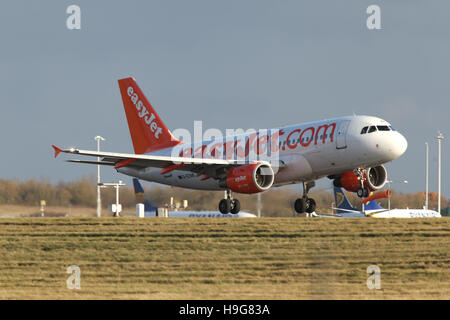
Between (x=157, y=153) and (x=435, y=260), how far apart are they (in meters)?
26.4

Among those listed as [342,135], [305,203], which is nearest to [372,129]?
[342,135]

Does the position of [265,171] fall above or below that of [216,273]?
above

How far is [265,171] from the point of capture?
137 feet

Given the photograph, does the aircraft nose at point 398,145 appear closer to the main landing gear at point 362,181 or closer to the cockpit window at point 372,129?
the cockpit window at point 372,129

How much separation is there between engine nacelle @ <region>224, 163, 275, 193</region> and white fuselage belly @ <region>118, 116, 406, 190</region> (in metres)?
0.79

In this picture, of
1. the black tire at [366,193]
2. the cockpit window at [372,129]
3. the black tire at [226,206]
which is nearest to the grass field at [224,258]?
the cockpit window at [372,129]

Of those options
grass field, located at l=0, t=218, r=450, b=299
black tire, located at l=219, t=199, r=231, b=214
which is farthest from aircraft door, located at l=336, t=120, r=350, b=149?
black tire, located at l=219, t=199, r=231, b=214

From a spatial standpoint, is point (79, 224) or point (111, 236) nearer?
point (111, 236)

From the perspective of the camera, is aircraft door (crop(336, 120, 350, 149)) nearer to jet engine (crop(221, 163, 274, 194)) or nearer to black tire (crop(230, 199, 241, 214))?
jet engine (crop(221, 163, 274, 194))

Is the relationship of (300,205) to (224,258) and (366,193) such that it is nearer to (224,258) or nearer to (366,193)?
(366,193)
